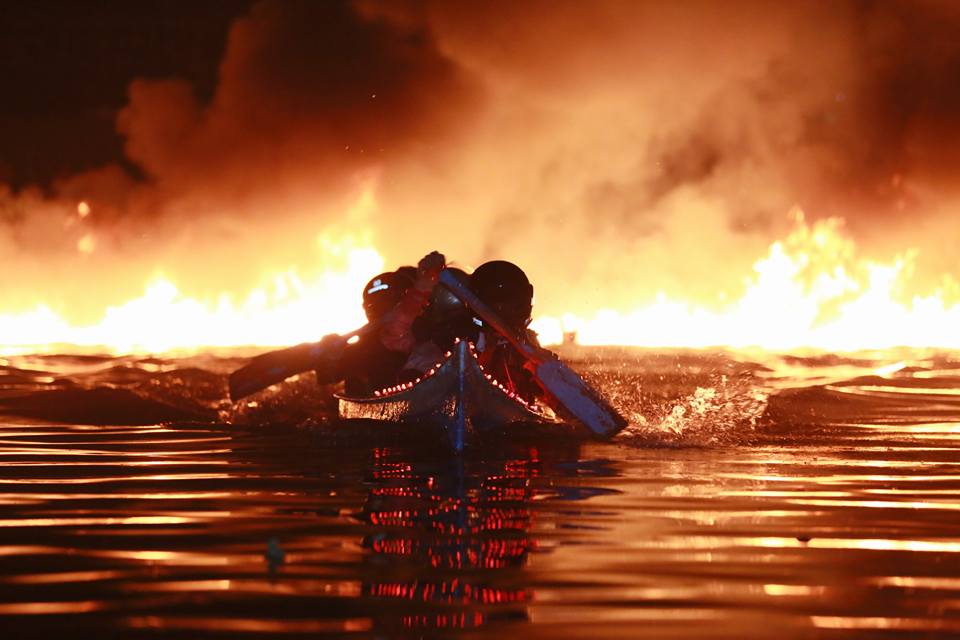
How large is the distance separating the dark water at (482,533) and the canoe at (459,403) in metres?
0.30

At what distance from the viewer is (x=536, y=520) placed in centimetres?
806

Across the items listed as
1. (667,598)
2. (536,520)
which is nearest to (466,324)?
(536,520)

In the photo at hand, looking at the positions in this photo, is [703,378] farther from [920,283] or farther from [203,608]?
[920,283]

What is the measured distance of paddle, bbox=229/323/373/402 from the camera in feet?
49.6

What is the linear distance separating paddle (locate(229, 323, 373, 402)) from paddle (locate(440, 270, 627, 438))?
1.39 m

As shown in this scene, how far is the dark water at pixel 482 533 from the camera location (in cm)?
552

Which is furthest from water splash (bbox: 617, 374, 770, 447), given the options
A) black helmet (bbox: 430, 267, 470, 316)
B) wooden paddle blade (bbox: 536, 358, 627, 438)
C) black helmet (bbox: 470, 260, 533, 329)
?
black helmet (bbox: 430, 267, 470, 316)

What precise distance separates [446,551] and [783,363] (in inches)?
1147

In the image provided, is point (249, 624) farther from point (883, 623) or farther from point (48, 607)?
point (883, 623)

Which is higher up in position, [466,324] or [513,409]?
[466,324]

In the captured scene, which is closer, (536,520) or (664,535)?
(664,535)

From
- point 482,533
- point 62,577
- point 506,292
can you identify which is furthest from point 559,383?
point 62,577

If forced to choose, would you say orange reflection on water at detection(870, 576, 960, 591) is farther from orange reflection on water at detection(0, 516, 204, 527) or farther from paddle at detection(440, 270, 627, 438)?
paddle at detection(440, 270, 627, 438)

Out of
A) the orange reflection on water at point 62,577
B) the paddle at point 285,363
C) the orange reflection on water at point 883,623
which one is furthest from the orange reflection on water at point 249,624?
the paddle at point 285,363
